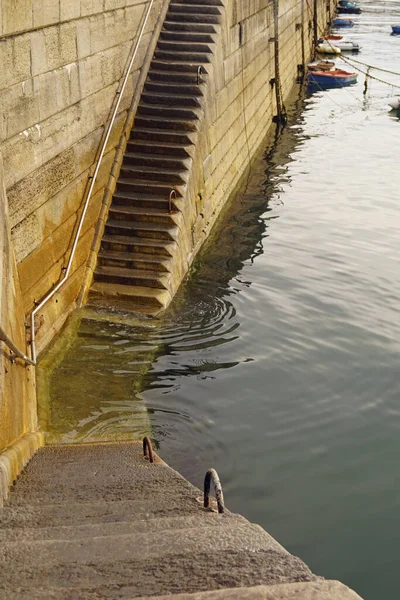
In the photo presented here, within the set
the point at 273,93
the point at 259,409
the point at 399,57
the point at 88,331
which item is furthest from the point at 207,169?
the point at 399,57

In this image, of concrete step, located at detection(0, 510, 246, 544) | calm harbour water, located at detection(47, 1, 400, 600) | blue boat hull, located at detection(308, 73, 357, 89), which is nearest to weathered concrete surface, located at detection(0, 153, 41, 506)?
calm harbour water, located at detection(47, 1, 400, 600)

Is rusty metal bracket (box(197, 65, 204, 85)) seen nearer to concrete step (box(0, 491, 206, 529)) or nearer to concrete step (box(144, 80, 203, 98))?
concrete step (box(144, 80, 203, 98))

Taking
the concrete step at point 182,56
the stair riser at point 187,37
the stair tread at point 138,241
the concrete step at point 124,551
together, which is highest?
the stair riser at point 187,37

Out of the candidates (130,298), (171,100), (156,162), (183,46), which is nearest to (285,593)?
(130,298)

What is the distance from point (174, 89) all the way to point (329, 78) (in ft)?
72.4

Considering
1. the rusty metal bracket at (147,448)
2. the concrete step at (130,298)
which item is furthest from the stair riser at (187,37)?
the rusty metal bracket at (147,448)

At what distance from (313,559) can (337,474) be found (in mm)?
1481

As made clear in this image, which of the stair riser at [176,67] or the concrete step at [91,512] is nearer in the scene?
the concrete step at [91,512]

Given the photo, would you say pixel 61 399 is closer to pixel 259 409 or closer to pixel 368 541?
pixel 259 409

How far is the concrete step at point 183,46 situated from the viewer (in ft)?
49.5

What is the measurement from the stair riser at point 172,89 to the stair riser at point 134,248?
370cm

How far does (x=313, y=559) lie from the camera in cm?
673

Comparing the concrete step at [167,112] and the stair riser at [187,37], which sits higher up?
the stair riser at [187,37]

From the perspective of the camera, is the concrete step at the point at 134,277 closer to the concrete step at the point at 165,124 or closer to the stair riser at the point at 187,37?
the concrete step at the point at 165,124
